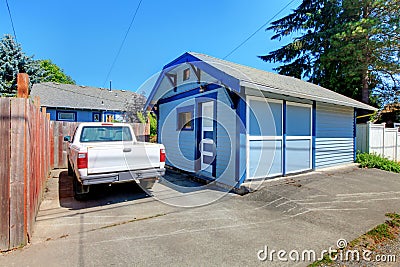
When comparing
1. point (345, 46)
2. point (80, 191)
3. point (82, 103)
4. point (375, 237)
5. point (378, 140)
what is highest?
point (345, 46)

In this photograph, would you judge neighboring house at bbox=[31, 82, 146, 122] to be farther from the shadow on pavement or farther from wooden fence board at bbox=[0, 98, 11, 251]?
wooden fence board at bbox=[0, 98, 11, 251]

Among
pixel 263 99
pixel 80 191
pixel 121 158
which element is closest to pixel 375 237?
pixel 263 99

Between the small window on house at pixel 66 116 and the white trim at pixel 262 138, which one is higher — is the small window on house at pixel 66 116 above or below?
above

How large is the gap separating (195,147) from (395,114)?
18.5 meters

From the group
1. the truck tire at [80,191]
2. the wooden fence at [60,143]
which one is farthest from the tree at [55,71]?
the truck tire at [80,191]

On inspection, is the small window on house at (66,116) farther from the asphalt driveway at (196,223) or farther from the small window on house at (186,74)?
the small window on house at (186,74)

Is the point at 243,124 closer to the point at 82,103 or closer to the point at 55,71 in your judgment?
the point at 82,103

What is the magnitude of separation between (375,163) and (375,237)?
7333 millimetres

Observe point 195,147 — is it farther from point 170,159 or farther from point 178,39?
point 178,39

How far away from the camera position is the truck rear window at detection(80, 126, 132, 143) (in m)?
5.75

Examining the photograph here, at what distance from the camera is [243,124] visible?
5.63 meters

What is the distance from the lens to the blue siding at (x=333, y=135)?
7.80 metres

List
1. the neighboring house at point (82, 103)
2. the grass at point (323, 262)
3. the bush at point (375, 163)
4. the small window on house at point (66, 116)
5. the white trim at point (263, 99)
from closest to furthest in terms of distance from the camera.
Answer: the grass at point (323, 262) → the white trim at point (263, 99) → the bush at point (375, 163) → the neighboring house at point (82, 103) → the small window on house at point (66, 116)

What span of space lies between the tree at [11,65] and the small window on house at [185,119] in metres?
22.2
